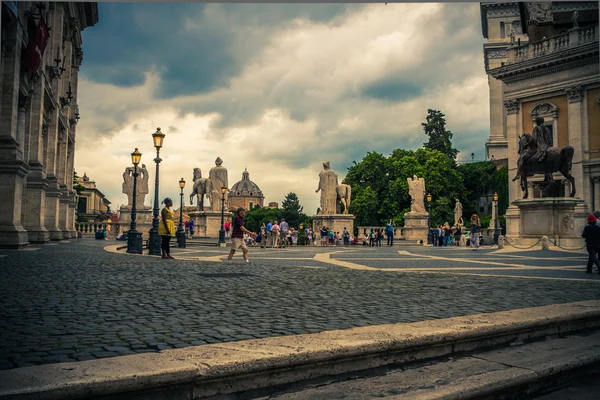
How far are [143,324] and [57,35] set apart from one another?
26275mm

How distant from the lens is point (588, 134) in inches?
1398

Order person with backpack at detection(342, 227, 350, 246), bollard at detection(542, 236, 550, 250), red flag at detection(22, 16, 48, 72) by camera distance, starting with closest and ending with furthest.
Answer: red flag at detection(22, 16, 48, 72) < bollard at detection(542, 236, 550, 250) < person with backpack at detection(342, 227, 350, 246)

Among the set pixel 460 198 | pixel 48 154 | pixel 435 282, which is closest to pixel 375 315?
pixel 435 282

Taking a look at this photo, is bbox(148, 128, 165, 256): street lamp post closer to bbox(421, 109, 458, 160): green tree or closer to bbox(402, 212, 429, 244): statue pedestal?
bbox(402, 212, 429, 244): statue pedestal

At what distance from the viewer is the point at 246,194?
570ft

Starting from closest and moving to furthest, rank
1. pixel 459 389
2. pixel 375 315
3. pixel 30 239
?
pixel 459 389, pixel 375 315, pixel 30 239

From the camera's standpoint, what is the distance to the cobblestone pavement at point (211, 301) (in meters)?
4.28

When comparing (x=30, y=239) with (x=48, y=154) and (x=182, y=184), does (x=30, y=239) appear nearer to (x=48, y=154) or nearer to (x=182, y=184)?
(x=48, y=154)

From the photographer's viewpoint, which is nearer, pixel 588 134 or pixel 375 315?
pixel 375 315

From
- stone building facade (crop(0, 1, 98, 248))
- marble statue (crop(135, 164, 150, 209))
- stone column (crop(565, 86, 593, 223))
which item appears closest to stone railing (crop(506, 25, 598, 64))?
stone column (crop(565, 86, 593, 223))

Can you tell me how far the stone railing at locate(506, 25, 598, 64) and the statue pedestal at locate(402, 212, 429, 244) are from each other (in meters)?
14.1

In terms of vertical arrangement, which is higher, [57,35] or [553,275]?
[57,35]

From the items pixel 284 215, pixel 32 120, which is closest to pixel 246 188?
pixel 284 215

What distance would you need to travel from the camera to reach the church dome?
173m
